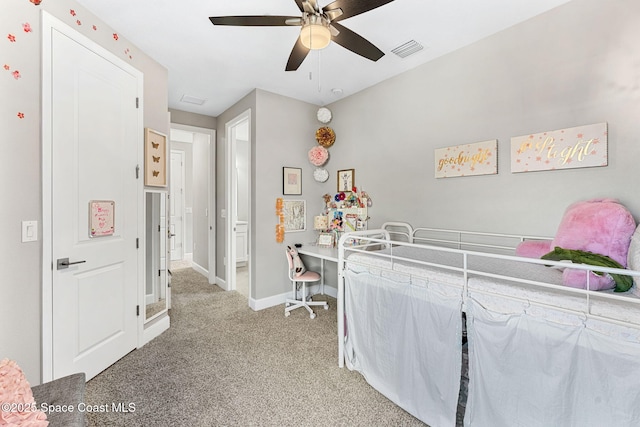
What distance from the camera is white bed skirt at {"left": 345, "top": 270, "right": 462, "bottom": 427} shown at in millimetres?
1478

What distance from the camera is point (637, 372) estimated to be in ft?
3.18

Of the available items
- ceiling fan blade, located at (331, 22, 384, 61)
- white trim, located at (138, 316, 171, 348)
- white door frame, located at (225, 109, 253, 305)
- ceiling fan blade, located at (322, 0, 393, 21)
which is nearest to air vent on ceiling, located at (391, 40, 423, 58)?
ceiling fan blade, located at (331, 22, 384, 61)

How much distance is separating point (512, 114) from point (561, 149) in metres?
0.44

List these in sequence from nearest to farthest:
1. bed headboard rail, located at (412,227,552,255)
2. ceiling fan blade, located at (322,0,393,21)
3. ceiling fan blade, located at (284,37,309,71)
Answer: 1. ceiling fan blade, located at (322,0,393,21)
2. ceiling fan blade, located at (284,37,309,71)
3. bed headboard rail, located at (412,227,552,255)

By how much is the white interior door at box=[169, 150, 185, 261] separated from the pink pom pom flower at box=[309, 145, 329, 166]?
3016 mm

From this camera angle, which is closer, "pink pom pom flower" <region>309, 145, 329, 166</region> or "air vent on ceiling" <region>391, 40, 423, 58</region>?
"air vent on ceiling" <region>391, 40, 423, 58</region>

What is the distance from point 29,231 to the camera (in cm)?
161

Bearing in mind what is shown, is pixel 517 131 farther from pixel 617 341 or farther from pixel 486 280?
pixel 617 341

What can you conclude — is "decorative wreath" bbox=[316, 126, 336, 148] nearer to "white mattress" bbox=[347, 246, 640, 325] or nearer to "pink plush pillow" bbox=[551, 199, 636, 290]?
"white mattress" bbox=[347, 246, 640, 325]

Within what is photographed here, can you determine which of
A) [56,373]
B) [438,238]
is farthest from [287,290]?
[56,373]

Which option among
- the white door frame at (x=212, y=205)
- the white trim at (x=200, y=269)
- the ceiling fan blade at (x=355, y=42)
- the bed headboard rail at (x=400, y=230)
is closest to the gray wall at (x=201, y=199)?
the white trim at (x=200, y=269)

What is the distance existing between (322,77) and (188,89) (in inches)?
64.6

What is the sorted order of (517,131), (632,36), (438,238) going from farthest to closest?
(438,238)
(517,131)
(632,36)

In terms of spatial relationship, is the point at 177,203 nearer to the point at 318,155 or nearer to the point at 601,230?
the point at 318,155
